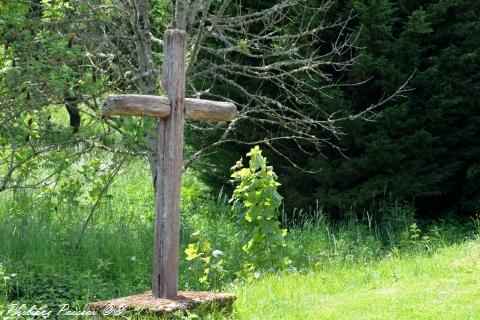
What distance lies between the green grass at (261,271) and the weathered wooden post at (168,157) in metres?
0.39

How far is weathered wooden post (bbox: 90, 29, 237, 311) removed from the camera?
21.2 feet

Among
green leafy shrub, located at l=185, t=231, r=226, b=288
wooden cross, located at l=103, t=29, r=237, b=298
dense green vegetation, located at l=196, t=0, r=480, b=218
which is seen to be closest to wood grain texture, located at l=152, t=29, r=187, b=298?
wooden cross, located at l=103, t=29, r=237, b=298

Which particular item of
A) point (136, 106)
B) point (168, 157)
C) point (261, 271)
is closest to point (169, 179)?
point (168, 157)

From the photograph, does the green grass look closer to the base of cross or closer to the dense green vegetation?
the base of cross

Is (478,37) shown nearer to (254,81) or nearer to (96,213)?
(254,81)

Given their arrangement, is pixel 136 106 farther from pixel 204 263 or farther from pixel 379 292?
pixel 379 292

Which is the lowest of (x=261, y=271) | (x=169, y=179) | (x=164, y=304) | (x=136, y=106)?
(x=261, y=271)

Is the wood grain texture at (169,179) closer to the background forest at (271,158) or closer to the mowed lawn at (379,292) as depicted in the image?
the background forest at (271,158)

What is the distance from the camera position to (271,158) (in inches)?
504

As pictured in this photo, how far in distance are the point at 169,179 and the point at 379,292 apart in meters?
2.05

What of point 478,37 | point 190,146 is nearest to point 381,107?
point 478,37

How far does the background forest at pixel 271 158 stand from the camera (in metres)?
8.23

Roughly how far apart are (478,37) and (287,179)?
325 centimetres

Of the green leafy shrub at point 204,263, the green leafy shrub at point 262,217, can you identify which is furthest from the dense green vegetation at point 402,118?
the green leafy shrub at point 204,263
